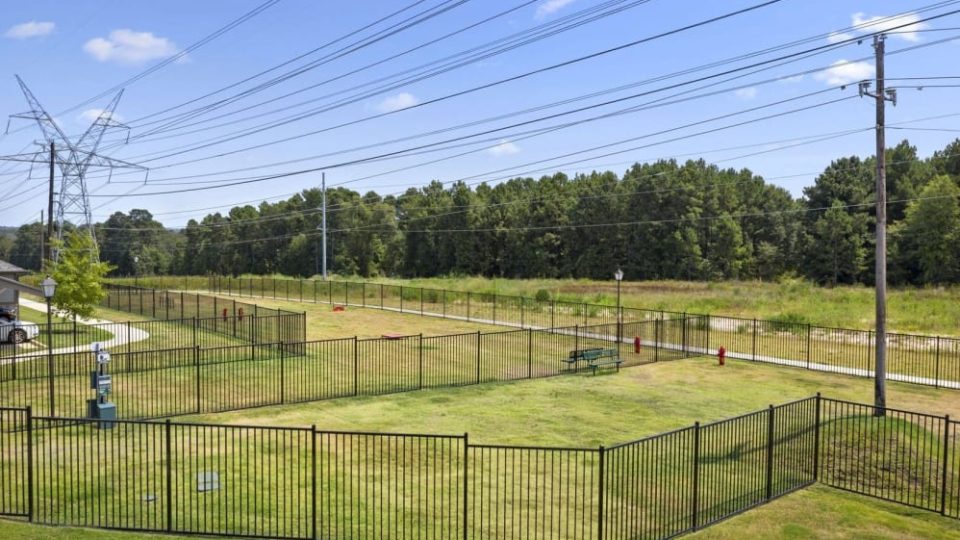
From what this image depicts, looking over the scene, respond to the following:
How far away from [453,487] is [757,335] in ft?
79.8

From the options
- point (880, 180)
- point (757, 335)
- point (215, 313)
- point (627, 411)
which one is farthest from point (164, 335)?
point (880, 180)

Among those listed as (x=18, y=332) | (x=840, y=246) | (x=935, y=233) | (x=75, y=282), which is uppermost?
(x=935, y=233)

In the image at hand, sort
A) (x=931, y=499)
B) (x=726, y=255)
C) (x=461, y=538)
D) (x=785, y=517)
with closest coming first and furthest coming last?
1. (x=461, y=538)
2. (x=785, y=517)
3. (x=931, y=499)
4. (x=726, y=255)

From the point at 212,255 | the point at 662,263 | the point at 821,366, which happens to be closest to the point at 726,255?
the point at 662,263

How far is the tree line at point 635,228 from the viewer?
76125 mm

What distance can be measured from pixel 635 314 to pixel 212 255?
108237mm

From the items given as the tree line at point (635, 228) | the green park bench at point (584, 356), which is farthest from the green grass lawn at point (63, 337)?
the tree line at point (635, 228)

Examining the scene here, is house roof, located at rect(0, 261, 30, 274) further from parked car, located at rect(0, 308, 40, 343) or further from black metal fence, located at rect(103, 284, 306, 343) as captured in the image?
black metal fence, located at rect(103, 284, 306, 343)

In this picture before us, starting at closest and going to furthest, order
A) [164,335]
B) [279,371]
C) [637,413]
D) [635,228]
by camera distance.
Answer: [637,413] → [279,371] → [164,335] → [635,228]

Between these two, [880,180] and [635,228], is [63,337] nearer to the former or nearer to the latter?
[880,180]

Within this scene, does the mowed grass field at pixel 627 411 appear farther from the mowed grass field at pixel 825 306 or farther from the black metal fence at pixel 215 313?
the mowed grass field at pixel 825 306

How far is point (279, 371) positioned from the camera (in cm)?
2344

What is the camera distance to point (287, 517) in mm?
Result: 10828

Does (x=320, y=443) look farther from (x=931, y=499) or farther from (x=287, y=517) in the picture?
(x=931, y=499)
